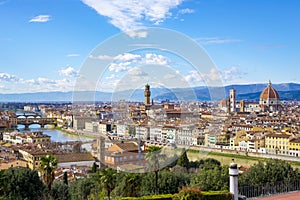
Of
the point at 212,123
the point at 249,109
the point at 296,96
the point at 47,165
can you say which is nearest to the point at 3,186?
the point at 47,165

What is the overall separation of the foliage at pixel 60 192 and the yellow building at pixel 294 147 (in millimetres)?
9480

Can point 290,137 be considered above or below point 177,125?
below

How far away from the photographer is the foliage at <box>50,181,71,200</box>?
6.15 meters

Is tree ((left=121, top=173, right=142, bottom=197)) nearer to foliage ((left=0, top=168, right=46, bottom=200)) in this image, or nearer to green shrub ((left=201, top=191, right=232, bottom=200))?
foliage ((left=0, top=168, right=46, bottom=200))

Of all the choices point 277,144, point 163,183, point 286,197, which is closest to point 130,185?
point 163,183

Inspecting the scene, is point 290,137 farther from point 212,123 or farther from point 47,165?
point 47,165

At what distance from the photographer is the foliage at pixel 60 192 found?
20.2 feet

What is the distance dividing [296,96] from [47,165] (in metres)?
75.2

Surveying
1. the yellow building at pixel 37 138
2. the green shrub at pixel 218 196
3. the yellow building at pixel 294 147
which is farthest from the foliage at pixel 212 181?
the yellow building at pixel 37 138

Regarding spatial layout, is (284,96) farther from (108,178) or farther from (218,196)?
(218,196)

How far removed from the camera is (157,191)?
604 cm

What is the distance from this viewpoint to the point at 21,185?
6156 millimetres

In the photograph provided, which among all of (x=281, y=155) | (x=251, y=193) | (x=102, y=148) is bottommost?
(x=281, y=155)

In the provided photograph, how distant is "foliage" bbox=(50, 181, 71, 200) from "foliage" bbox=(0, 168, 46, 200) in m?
0.17
